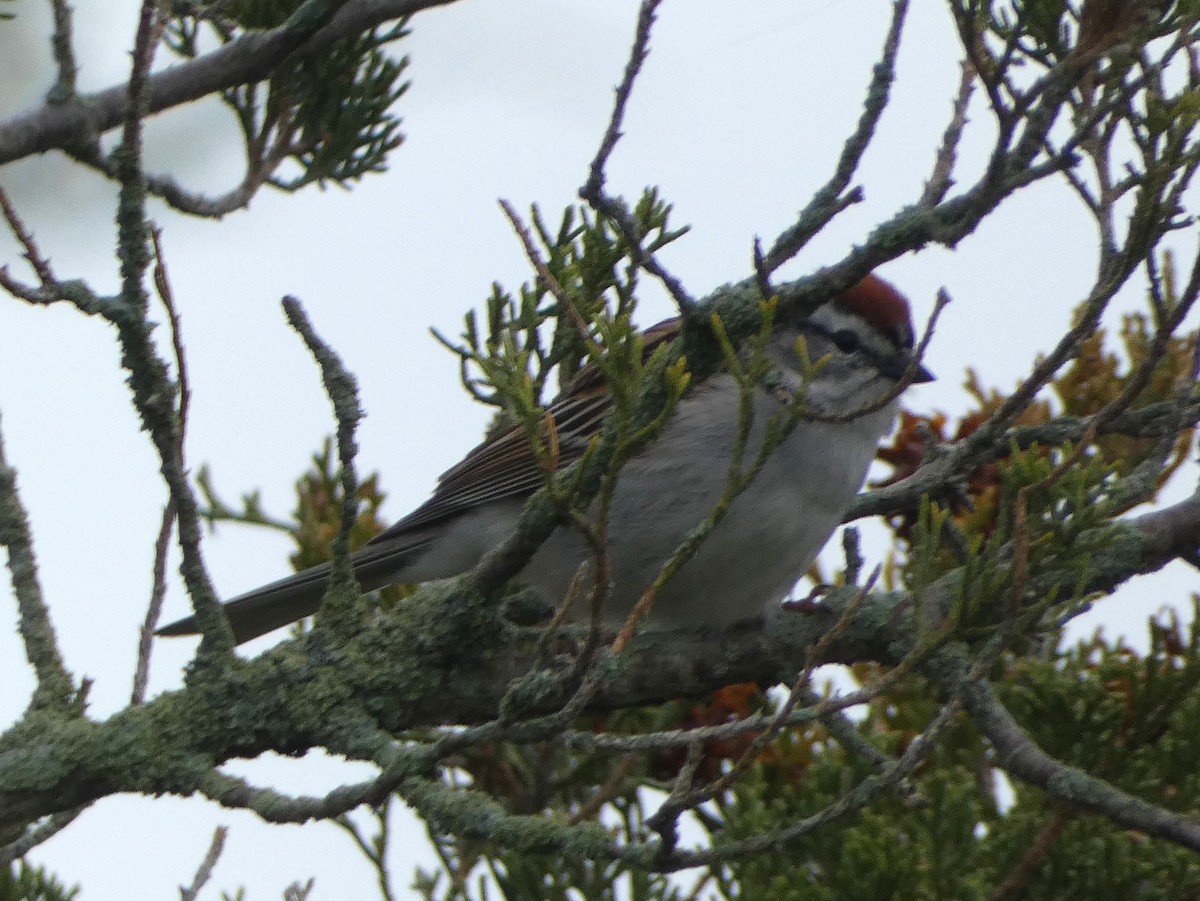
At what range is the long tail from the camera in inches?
145

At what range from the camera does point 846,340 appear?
3807 millimetres

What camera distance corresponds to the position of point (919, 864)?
3.00 metres

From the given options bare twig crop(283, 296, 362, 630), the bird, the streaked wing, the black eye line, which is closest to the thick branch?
the bird

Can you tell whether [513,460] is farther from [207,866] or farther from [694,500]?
[207,866]

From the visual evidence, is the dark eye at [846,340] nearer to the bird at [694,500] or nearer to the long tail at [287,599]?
the bird at [694,500]

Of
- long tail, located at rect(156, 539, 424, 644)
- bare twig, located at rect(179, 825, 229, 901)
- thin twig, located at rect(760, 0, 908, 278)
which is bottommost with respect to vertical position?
bare twig, located at rect(179, 825, 229, 901)

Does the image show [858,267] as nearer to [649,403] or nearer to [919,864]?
[649,403]

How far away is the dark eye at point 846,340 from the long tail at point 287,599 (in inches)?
44.6

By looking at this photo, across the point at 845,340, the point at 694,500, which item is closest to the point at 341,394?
the point at 694,500

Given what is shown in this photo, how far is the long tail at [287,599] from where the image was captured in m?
3.68

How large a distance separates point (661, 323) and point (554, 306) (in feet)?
3.95

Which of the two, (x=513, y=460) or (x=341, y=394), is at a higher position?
(x=513, y=460)

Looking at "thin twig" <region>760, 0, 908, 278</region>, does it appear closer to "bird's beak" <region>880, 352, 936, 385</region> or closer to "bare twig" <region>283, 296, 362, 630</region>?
"bare twig" <region>283, 296, 362, 630</region>

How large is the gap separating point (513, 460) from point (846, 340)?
2.82 ft
